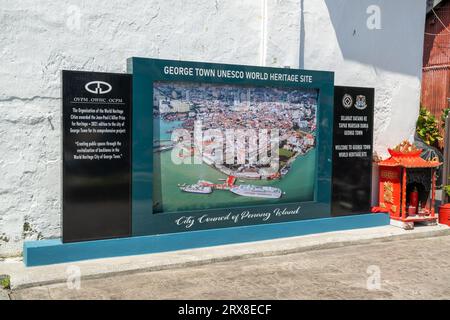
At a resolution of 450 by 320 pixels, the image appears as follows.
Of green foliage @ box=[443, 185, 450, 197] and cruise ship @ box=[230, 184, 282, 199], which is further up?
cruise ship @ box=[230, 184, 282, 199]

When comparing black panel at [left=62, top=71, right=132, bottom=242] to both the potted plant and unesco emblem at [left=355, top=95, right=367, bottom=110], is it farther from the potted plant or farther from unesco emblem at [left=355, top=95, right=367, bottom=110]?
the potted plant

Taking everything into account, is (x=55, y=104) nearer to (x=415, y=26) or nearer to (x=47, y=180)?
(x=47, y=180)

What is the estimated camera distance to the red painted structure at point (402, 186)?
8.88 m

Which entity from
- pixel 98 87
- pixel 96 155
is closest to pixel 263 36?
pixel 98 87

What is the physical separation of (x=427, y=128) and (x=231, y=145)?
5370 millimetres

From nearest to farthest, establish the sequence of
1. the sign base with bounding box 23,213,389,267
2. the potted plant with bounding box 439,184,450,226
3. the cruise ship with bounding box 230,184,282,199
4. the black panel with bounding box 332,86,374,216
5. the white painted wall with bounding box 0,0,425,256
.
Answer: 1. the sign base with bounding box 23,213,389,267
2. the white painted wall with bounding box 0,0,425,256
3. the cruise ship with bounding box 230,184,282,199
4. the black panel with bounding box 332,86,374,216
5. the potted plant with bounding box 439,184,450,226

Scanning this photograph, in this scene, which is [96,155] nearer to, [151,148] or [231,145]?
[151,148]

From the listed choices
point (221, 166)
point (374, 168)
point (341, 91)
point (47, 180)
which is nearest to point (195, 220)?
point (221, 166)

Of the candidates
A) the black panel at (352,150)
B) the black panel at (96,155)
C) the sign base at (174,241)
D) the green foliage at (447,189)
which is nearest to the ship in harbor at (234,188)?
the sign base at (174,241)

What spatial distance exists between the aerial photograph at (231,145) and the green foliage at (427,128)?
367 cm

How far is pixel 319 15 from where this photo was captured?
8938mm

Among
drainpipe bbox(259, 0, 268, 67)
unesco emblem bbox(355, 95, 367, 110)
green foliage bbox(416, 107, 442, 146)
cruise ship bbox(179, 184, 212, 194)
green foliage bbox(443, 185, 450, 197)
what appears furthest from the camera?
green foliage bbox(416, 107, 442, 146)

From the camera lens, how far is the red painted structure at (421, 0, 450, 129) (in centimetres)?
1242

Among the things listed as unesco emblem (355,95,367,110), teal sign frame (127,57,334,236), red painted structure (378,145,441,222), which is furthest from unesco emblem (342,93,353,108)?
red painted structure (378,145,441,222)
